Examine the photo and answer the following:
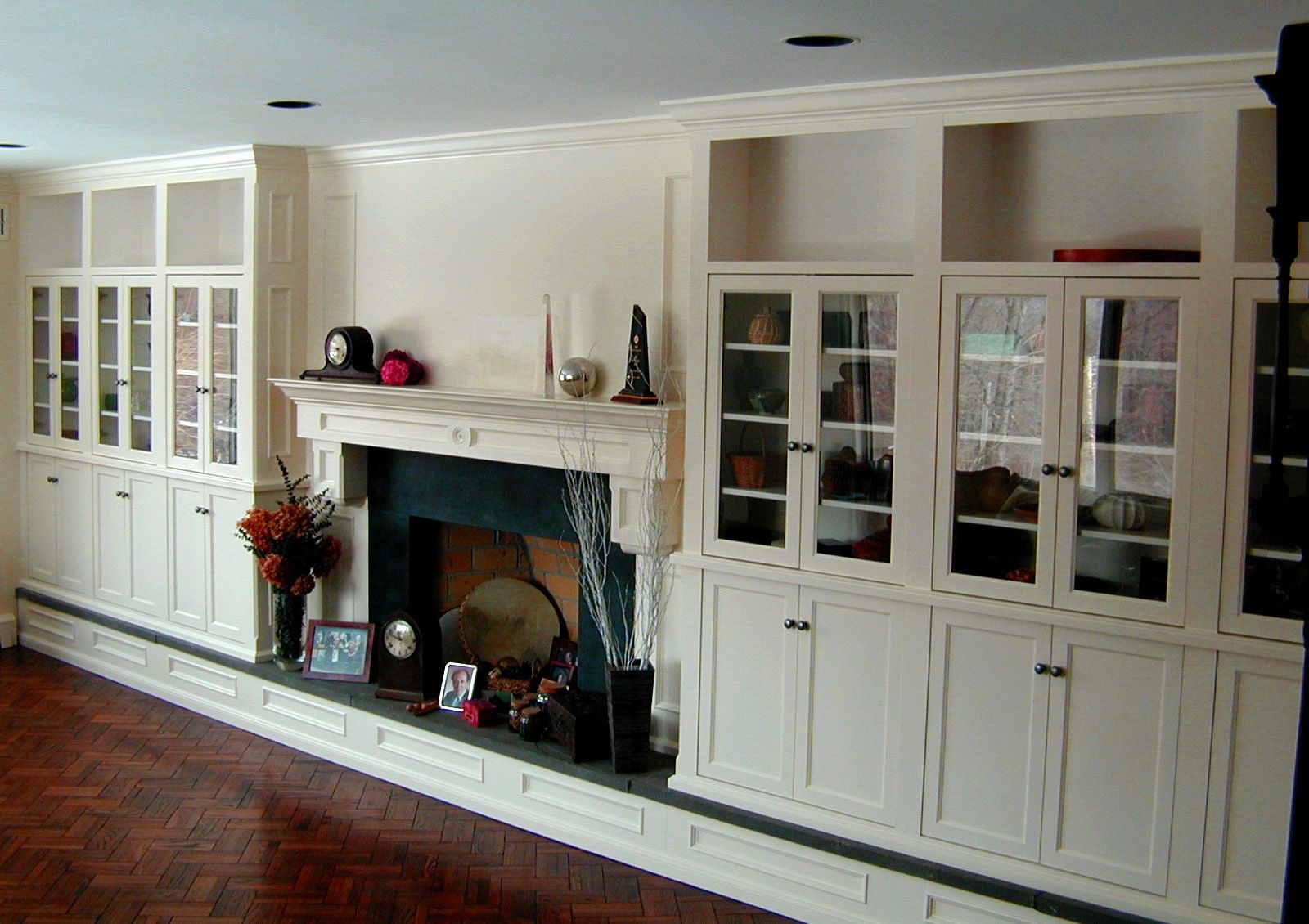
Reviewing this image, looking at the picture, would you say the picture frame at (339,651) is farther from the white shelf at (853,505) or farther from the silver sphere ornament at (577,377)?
the white shelf at (853,505)

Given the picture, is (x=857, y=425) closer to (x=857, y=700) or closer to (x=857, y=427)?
(x=857, y=427)

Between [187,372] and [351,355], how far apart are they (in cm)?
114

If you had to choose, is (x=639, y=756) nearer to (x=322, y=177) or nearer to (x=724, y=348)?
(x=724, y=348)

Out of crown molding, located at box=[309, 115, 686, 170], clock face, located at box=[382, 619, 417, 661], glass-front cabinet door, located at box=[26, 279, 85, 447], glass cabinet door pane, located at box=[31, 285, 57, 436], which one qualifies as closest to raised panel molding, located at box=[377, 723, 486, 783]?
clock face, located at box=[382, 619, 417, 661]

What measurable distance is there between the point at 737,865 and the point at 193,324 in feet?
11.3

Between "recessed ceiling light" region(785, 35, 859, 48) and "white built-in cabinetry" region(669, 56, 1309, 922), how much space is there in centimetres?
50

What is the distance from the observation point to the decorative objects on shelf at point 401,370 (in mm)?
4816

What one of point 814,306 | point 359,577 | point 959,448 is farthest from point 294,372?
point 959,448

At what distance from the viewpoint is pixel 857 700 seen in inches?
144

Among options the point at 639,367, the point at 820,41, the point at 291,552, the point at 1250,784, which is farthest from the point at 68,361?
the point at 1250,784

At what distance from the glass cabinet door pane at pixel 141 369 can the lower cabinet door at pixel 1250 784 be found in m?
4.79

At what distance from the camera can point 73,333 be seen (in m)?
6.30

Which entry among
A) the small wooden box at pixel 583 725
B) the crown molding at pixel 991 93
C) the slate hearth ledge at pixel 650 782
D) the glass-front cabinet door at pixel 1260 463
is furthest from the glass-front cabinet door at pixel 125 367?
the glass-front cabinet door at pixel 1260 463

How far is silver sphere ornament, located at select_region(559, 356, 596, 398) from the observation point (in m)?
4.30
